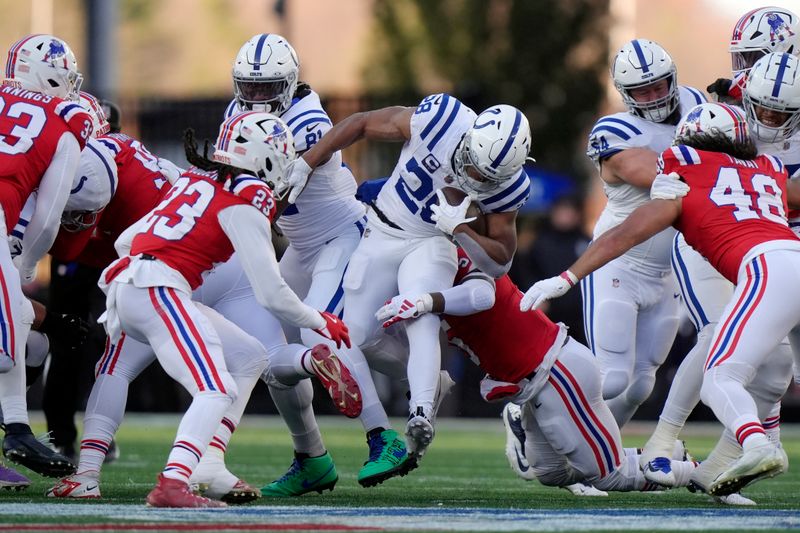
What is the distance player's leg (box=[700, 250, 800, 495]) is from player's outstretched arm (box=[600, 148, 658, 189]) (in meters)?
1.34

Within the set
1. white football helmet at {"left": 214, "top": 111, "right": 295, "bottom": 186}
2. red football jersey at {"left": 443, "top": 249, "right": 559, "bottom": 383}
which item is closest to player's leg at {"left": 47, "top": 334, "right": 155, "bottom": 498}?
white football helmet at {"left": 214, "top": 111, "right": 295, "bottom": 186}

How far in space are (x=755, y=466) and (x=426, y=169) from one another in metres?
A: 2.14

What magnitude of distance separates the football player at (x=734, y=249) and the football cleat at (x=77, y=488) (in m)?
1.91

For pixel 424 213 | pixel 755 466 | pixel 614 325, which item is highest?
pixel 424 213

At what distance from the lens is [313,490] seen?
7164 mm

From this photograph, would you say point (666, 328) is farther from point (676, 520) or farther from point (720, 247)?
point (676, 520)

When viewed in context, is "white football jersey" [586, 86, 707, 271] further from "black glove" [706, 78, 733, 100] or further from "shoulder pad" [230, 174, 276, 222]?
"shoulder pad" [230, 174, 276, 222]

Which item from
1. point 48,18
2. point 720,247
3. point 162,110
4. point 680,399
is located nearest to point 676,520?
point 720,247

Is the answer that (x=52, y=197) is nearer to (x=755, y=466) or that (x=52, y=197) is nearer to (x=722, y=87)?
(x=755, y=466)

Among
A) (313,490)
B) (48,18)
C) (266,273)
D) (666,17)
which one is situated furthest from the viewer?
(666,17)

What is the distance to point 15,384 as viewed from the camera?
6727 mm

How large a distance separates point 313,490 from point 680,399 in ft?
5.64

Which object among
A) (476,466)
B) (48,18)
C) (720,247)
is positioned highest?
(48,18)

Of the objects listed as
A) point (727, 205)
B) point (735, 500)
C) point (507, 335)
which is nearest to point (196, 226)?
point (507, 335)
